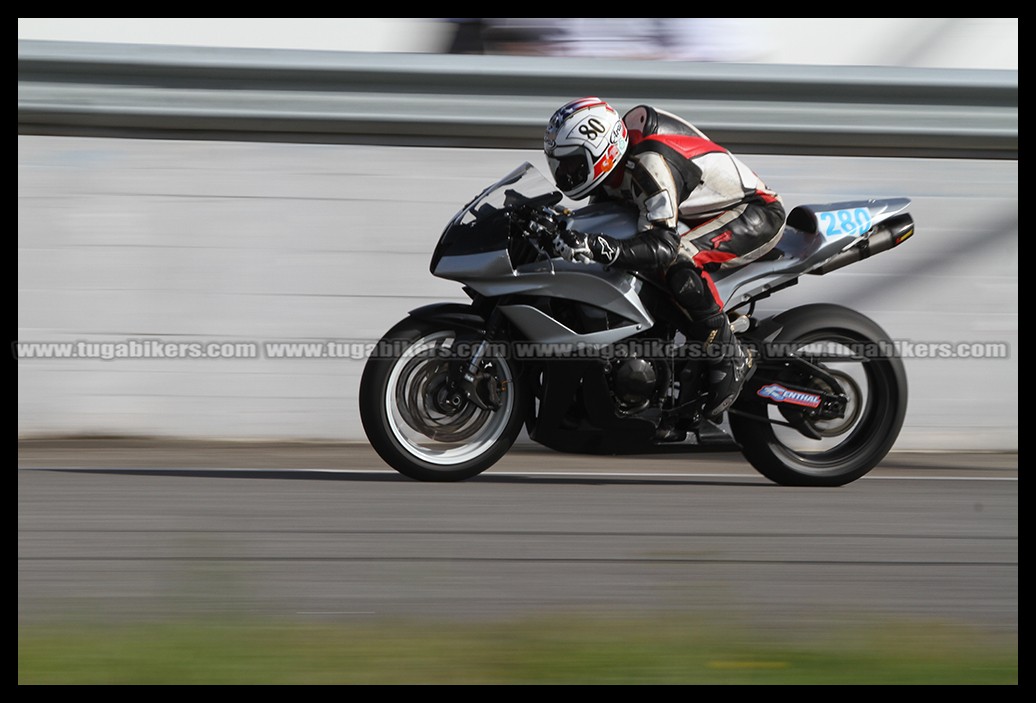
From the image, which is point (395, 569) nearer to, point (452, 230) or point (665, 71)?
point (452, 230)

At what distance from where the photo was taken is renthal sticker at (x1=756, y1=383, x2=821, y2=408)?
539 cm

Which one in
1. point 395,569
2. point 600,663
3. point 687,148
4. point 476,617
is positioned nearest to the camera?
point 600,663

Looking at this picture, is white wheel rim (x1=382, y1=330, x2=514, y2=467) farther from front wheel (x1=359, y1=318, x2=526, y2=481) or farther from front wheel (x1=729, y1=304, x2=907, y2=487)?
front wheel (x1=729, y1=304, x2=907, y2=487)

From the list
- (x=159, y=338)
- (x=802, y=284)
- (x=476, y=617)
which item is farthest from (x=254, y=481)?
(x=802, y=284)

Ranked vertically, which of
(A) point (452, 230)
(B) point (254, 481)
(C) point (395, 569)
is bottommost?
(C) point (395, 569)

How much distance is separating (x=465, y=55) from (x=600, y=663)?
4.35 m

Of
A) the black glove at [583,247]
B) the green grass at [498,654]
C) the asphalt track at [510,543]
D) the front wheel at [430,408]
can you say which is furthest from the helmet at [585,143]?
the green grass at [498,654]

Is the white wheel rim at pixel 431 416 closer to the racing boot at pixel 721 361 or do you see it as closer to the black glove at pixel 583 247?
the black glove at pixel 583 247

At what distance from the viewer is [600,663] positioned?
3043 millimetres

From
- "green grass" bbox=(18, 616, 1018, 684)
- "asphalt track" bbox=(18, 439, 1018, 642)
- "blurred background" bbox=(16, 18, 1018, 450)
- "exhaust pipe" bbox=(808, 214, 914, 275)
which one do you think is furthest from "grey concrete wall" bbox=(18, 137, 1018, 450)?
"green grass" bbox=(18, 616, 1018, 684)

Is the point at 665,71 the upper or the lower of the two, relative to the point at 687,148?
upper

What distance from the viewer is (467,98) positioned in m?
6.60

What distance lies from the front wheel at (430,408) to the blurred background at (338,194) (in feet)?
4.80

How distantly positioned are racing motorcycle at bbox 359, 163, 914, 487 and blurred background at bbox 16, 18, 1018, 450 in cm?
138
